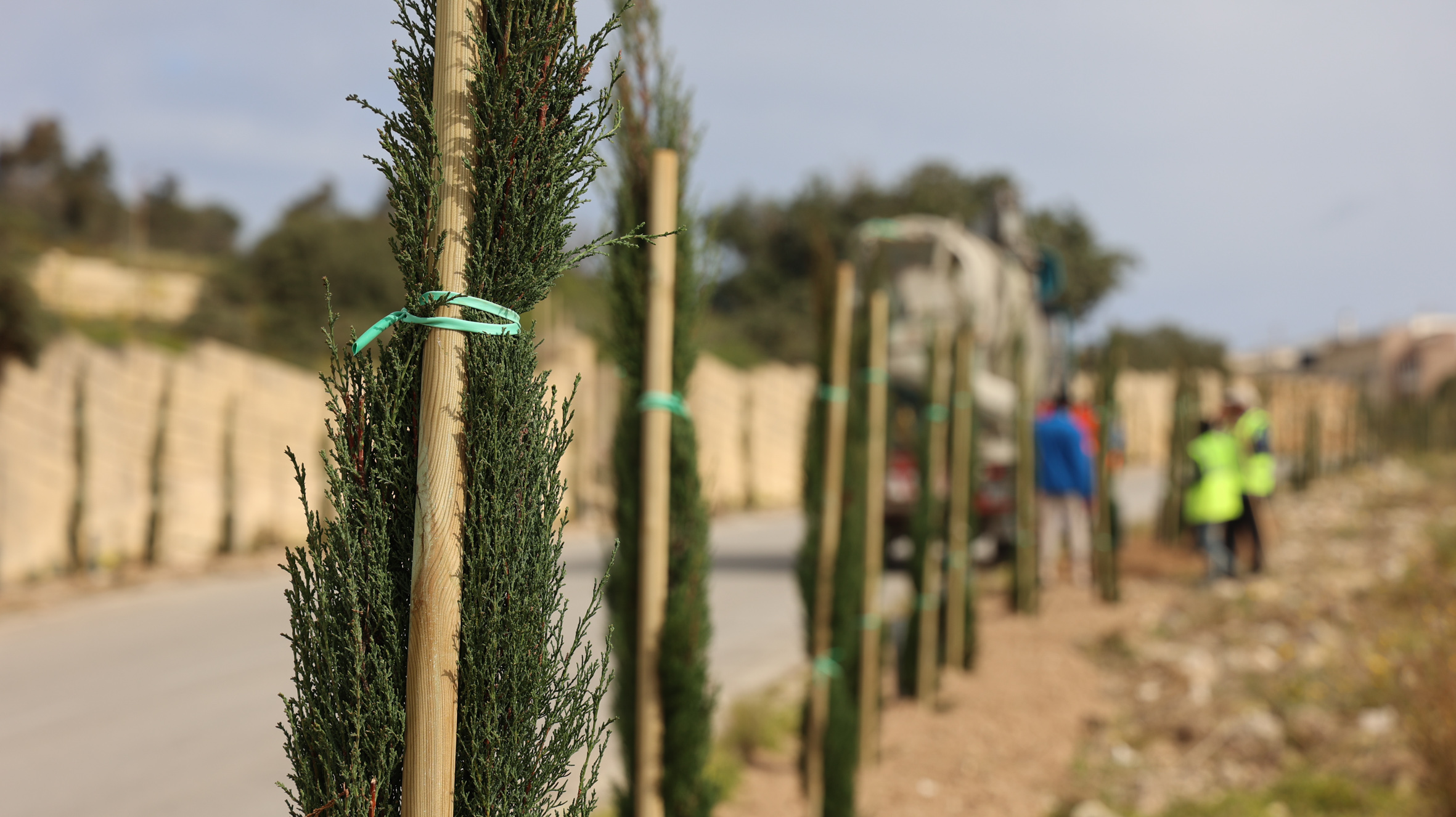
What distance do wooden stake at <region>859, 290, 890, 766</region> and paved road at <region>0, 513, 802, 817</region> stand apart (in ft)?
6.30

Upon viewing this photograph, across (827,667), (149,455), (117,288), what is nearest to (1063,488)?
(827,667)

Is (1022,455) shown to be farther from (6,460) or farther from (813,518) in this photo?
(6,460)

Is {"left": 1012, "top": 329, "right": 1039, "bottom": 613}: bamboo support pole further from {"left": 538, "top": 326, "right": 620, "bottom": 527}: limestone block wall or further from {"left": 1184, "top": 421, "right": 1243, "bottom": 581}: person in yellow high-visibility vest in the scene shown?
{"left": 538, "top": 326, "right": 620, "bottom": 527}: limestone block wall

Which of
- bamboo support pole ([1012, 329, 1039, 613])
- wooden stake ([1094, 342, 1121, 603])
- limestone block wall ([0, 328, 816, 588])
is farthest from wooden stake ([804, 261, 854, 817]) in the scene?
wooden stake ([1094, 342, 1121, 603])

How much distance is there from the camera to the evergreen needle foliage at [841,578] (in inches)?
192

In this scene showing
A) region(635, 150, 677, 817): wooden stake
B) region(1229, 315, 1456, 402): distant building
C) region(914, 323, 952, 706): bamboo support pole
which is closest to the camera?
region(635, 150, 677, 817): wooden stake

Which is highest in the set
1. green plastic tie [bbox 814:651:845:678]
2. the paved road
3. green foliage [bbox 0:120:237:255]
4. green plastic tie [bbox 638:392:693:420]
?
green foliage [bbox 0:120:237:255]

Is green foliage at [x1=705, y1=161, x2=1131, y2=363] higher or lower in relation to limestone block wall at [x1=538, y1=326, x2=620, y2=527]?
higher

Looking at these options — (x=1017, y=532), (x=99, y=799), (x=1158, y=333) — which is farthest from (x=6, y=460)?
(x=1158, y=333)

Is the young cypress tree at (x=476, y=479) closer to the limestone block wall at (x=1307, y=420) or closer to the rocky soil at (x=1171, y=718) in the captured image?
the rocky soil at (x=1171, y=718)

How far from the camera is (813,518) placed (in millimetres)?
5305

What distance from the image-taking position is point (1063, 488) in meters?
10.8

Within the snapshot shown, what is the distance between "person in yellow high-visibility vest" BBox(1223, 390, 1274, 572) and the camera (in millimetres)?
10297

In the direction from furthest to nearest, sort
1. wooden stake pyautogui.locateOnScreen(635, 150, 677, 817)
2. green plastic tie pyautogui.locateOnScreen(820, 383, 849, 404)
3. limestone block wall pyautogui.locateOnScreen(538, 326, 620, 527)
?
limestone block wall pyautogui.locateOnScreen(538, 326, 620, 527), green plastic tie pyautogui.locateOnScreen(820, 383, 849, 404), wooden stake pyautogui.locateOnScreen(635, 150, 677, 817)
